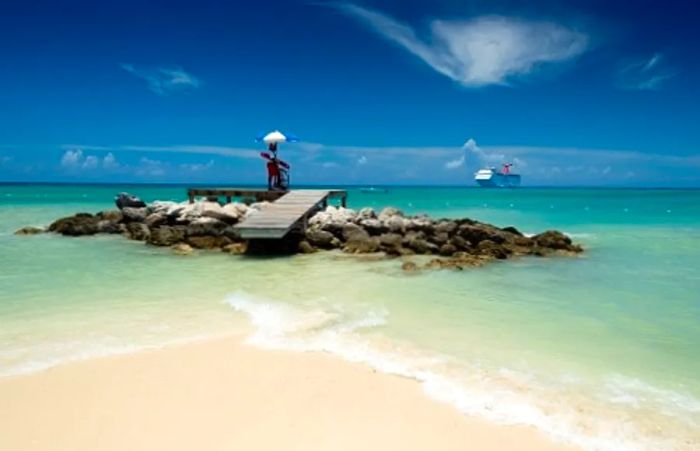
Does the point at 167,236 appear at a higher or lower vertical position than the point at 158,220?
lower

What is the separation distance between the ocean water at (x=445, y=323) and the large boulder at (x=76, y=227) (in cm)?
574

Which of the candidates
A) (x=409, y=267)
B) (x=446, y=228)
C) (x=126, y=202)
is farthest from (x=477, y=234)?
(x=126, y=202)

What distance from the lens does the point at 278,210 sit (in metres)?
16.1

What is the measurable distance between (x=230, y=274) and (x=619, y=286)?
27.7 feet

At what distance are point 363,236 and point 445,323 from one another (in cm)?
769

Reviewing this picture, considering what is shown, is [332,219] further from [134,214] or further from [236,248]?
[134,214]

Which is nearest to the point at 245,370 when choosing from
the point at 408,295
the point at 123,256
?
the point at 408,295

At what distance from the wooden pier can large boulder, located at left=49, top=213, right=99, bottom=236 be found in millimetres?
3809

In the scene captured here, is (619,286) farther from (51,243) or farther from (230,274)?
(51,243)

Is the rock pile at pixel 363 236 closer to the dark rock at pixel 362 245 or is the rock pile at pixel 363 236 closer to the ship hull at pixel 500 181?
the dark rock at pixel 362 245

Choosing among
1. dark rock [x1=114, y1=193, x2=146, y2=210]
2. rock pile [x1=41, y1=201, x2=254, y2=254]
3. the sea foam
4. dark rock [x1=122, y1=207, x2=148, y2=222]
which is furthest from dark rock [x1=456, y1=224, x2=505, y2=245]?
dark rock [x1=114, y1=193, x2=146, y2=210]

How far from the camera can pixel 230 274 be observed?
11.3m

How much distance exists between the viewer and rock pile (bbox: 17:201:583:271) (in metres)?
14.5

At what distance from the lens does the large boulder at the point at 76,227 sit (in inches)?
746
